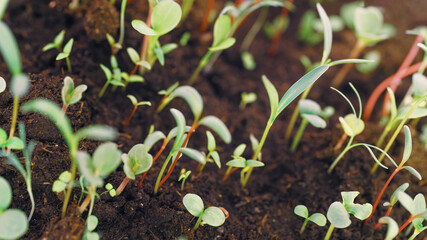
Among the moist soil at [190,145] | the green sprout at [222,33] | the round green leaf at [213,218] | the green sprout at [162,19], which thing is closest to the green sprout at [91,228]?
the moist soil at [190,145]

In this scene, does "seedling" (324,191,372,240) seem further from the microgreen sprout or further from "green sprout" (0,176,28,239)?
"green sprout" (0,176,28,239)

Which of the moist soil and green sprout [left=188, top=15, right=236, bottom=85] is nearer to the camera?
the moist soil

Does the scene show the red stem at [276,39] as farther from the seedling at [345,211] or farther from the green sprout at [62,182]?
the green sprout at [62,182]

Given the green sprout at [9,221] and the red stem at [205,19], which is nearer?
the green sprout at [9,221]

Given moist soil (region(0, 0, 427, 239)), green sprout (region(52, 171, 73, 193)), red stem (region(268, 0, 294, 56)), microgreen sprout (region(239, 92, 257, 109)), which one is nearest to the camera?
green sprout (region(52, 171, 73, 193))

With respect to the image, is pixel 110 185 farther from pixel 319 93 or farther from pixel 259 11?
pixel 259 11

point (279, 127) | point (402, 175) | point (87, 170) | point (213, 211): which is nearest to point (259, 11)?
point (279, 127)

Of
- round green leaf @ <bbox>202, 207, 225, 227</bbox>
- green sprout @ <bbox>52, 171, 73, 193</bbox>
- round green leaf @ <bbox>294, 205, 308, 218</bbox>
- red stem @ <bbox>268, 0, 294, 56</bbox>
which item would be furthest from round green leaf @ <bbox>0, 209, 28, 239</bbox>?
red stem @ <bbox>268, 0, 294, 56</bbox>
